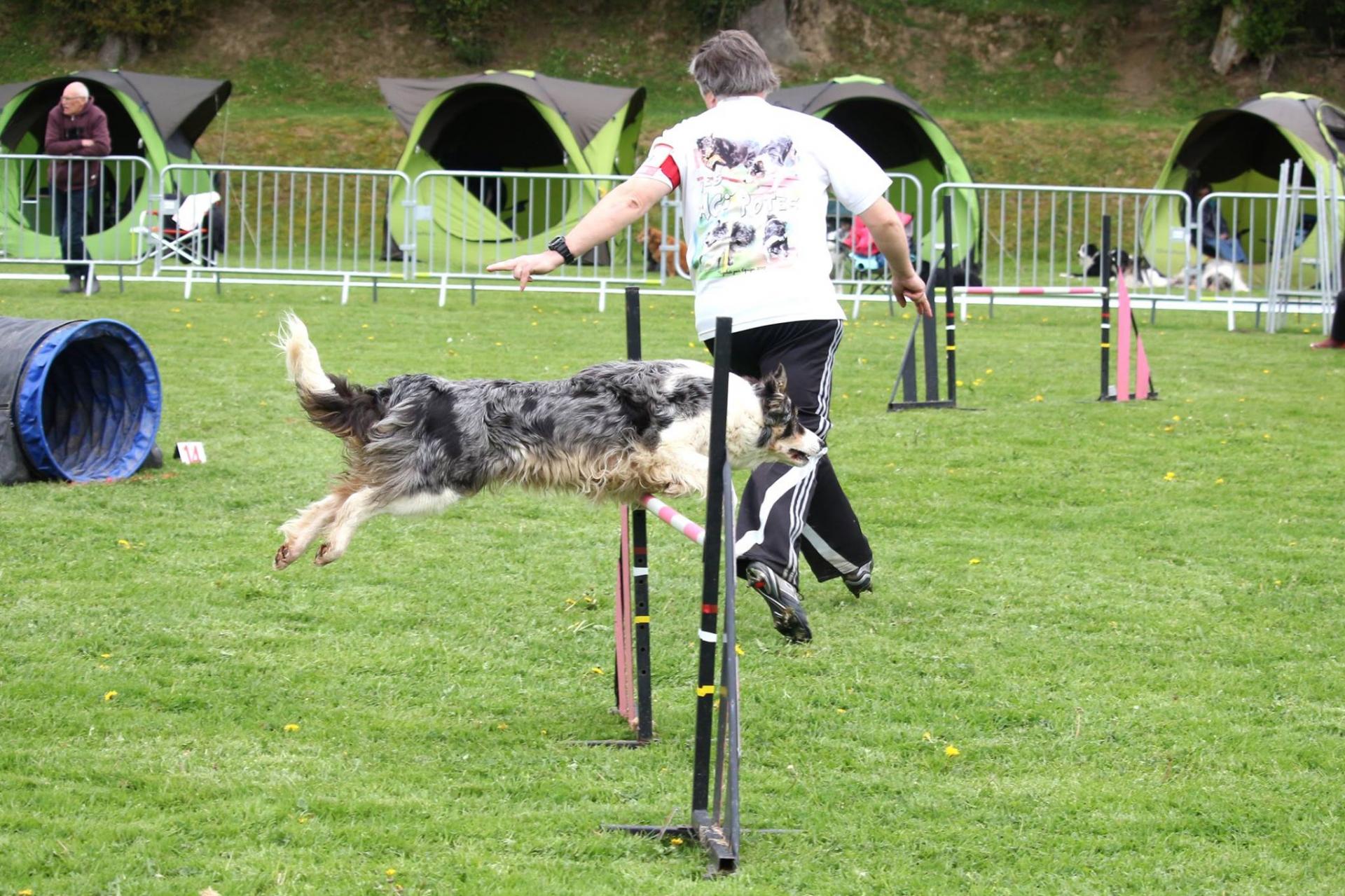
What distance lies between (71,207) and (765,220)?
12.2m

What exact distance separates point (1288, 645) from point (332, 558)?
3.15 m

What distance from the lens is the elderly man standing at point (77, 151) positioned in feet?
47.6

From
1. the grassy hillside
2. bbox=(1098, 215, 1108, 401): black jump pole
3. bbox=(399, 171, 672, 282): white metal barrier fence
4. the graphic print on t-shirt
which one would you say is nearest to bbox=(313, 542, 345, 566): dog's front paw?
the graphic print on t-shirt

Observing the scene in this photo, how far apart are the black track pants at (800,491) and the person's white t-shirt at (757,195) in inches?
4.0

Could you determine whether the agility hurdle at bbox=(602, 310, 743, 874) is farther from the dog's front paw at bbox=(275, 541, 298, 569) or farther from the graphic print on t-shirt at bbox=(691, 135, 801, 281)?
the dog's front paw at bbox=(275, 541, 298, 569)

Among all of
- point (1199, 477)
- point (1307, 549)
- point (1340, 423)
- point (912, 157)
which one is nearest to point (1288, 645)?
point (1307, 549)

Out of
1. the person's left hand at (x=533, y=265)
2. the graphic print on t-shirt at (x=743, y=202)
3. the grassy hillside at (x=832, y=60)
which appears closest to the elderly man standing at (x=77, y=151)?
the graphic print on t-shirt at (x=743, y=202)

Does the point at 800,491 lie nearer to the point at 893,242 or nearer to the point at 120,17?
the point at 893,242

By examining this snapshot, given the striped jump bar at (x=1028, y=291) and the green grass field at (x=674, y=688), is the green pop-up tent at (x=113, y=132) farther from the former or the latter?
the green grass field at (x=674, y=688)

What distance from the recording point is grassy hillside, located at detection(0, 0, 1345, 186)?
28500mm

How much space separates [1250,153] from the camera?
2105 centimetres

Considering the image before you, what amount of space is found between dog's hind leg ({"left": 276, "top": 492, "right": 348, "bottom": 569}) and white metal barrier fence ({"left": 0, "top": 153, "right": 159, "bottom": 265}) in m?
10.9

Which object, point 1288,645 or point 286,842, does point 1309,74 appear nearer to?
point 1288,645

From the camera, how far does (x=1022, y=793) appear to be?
3725 millimetres
